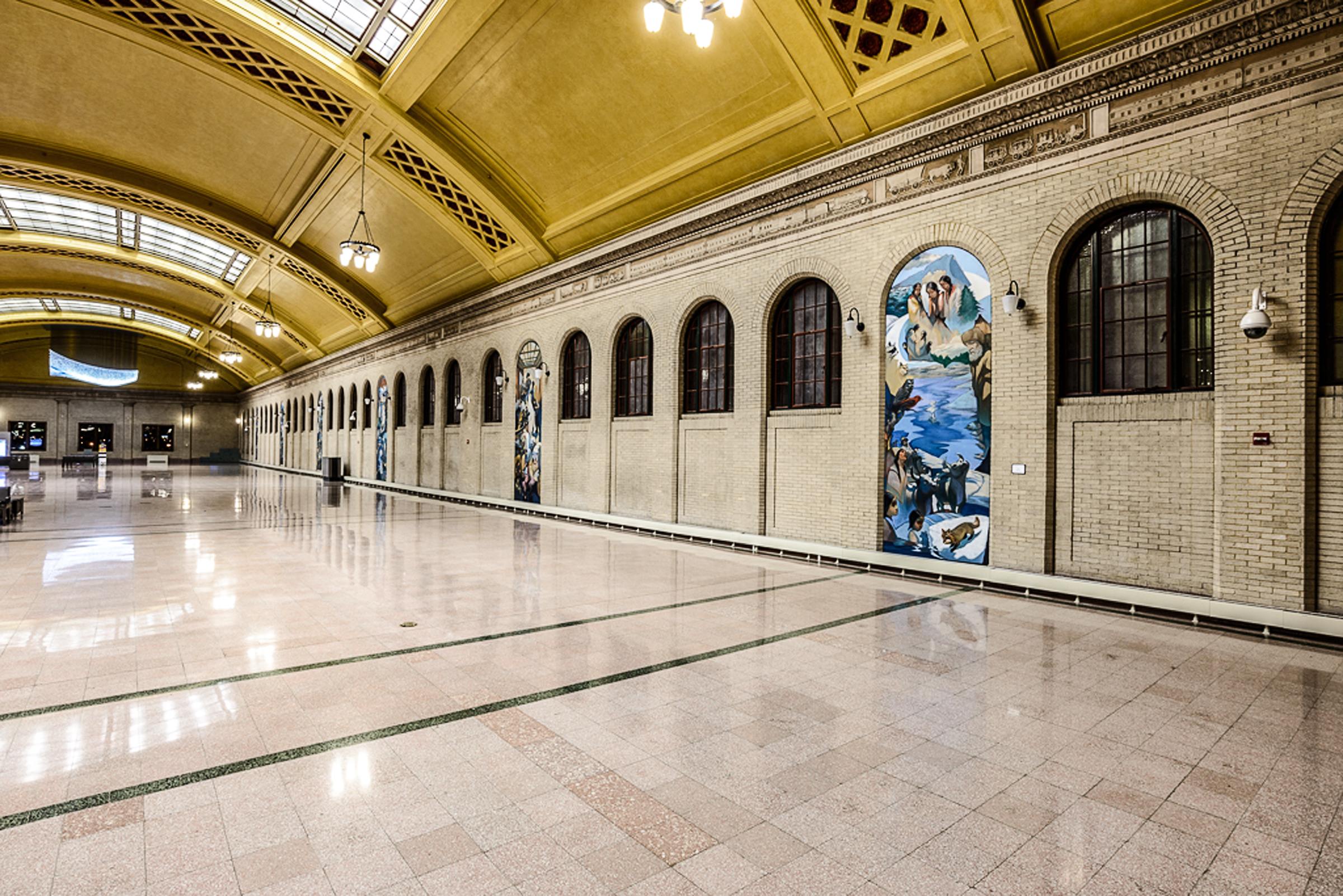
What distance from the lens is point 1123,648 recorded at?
587 cm

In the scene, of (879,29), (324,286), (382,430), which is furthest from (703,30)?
(382,430)

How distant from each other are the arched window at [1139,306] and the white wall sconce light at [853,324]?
2.77m

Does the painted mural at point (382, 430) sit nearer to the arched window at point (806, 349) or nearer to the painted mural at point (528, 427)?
the painted mural at point (528, 427)

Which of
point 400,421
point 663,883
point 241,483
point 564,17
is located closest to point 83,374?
point 241,483

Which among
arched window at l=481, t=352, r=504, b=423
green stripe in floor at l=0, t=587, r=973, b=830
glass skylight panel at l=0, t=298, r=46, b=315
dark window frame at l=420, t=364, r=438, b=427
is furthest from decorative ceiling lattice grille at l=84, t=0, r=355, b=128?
glass skylight panel at l=0, t=298, r=46, b=315

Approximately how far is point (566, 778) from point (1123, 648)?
16.7 ft

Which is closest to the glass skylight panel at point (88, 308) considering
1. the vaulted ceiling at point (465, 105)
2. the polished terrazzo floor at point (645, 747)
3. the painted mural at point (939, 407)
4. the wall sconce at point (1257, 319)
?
the vaulted ceiling at point (465, 105)

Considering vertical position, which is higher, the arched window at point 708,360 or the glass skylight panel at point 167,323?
the glass skylight panel at point 167,323

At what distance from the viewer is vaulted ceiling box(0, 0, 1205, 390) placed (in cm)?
933

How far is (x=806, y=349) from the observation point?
11.7m

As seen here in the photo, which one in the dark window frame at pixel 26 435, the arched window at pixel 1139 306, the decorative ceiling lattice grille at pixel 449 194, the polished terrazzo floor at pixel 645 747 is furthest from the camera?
the dark window frame at pixel 26 435

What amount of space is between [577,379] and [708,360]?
488 cm

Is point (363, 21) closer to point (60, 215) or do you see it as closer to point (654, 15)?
point (654, 15)

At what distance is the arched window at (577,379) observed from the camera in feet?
55.4
